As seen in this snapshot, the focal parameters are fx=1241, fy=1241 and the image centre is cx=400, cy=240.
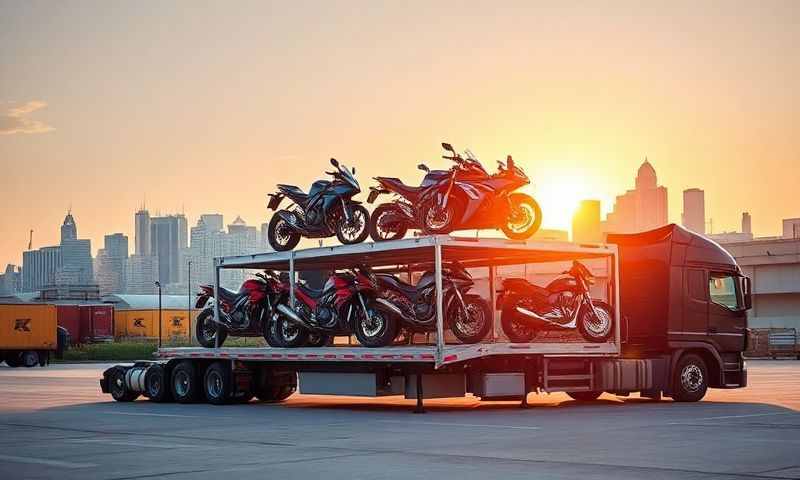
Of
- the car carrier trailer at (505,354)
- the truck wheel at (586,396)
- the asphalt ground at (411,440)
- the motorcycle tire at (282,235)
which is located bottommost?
the truck wheel at (586,396)

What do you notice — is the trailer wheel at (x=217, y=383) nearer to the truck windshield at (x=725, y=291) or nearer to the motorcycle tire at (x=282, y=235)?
the motorcycle tire at (x=282, y=235)

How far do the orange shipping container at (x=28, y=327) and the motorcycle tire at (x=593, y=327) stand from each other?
44843mm

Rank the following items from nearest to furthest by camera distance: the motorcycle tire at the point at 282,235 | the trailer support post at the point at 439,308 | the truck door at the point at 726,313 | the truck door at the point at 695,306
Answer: the trailer support post at the point at 439,308 < the truck door at the point at 695,306 < the truck door at the point at 726,313 < the motorcycle tire at the point at 282,235

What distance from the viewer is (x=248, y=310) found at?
25.5 m

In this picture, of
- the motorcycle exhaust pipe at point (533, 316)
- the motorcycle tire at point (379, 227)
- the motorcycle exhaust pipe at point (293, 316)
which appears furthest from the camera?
the motorcycle exhaust pipe at point (293, 316)

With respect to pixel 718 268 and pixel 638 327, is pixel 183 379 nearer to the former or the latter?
pixel 638 327

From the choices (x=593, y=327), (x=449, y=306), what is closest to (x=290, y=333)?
(x=449, y=306)

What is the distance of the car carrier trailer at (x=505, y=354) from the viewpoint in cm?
2094

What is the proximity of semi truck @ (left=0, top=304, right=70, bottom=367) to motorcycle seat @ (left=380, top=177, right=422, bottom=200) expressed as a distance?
43171 mm

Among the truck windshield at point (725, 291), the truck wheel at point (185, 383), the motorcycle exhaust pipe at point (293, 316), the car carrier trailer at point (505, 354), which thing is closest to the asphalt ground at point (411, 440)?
the car carrier trailer at point (505, 354)

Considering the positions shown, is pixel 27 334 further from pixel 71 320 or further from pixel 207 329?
pixel 207 329

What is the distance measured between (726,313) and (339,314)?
737 centimetres

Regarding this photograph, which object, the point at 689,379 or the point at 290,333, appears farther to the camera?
the point at 290,333

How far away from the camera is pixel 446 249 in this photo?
2203 centimetres
